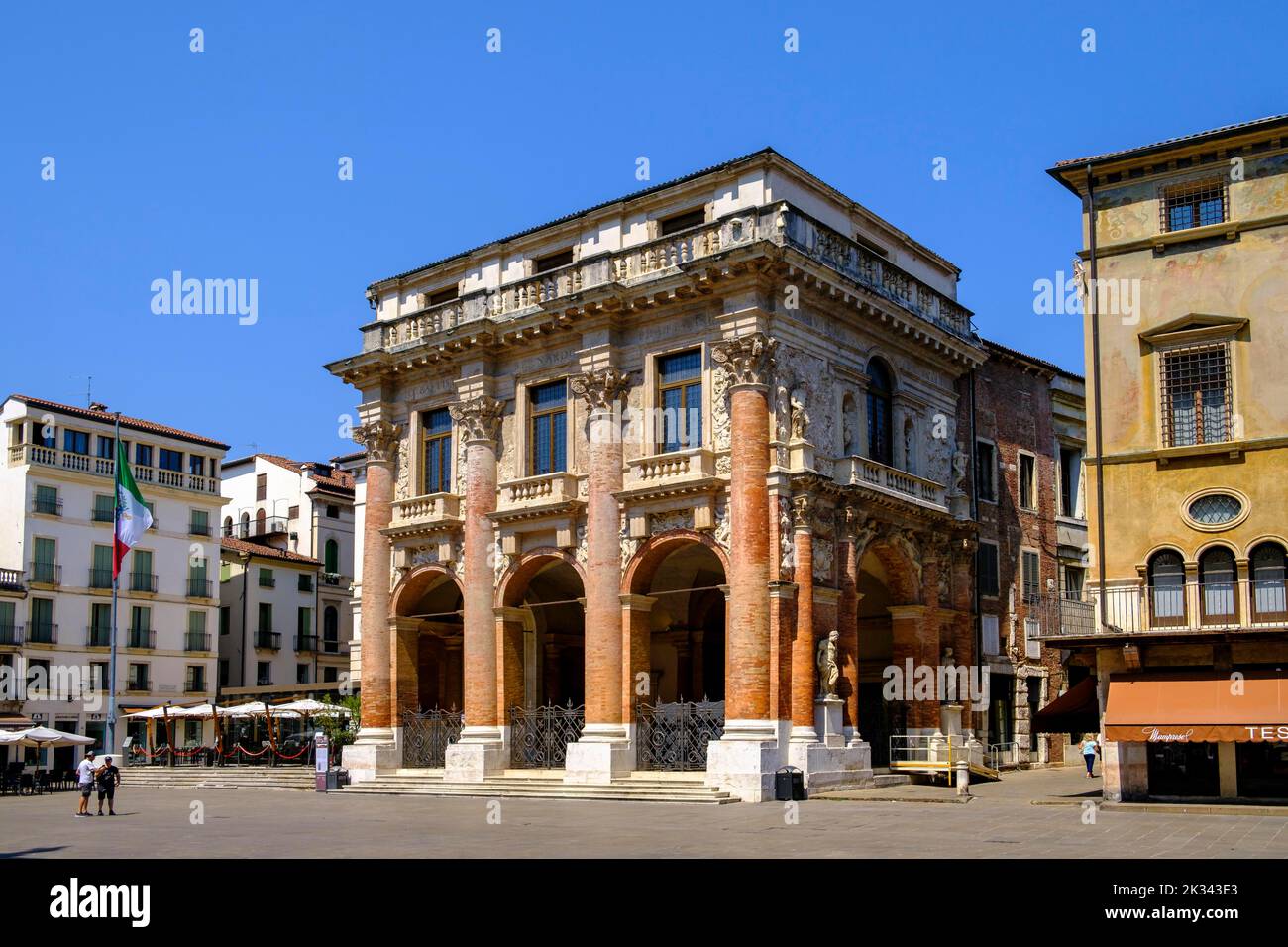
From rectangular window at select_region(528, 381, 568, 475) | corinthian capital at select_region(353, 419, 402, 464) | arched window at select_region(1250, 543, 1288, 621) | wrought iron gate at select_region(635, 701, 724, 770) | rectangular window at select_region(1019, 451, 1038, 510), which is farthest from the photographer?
rectangular window at select_region(1019, 451, 1038, 510)

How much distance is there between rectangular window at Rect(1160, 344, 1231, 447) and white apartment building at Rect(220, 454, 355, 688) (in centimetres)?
4882

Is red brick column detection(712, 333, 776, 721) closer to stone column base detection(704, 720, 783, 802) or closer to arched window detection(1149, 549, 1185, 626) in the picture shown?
stone column base detection(704, 720, 783, 802)

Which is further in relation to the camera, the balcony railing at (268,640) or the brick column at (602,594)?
the balcony railing at (268,640)

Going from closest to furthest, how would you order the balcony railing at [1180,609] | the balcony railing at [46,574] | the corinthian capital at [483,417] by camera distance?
the balcony railing at [1180,609], the corinthian capital at [483,417], the balcony railing at [46,574]

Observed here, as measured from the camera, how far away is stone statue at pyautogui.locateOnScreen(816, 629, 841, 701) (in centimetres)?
3181

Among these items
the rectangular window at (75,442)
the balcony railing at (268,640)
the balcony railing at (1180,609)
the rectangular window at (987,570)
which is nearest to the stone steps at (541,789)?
the balcony railing at (1180,609)

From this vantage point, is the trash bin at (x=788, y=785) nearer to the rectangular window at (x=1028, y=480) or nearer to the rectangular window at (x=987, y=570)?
the rectangular window at (x=987, y=570)

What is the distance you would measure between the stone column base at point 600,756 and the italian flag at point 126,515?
18.6m

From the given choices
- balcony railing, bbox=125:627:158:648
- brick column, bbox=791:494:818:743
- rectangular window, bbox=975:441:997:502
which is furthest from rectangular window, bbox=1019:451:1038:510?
balcony railing, bbox=125:627:158:648

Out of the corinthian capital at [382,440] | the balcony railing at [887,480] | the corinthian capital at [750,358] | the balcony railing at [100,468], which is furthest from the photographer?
the balcony railing at [100,468]

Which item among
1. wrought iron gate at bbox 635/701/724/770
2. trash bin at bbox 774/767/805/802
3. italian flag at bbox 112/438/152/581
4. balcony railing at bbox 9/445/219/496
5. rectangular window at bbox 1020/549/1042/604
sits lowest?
trash bin at bbox 774/767/805/802

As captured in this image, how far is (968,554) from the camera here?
38312mm

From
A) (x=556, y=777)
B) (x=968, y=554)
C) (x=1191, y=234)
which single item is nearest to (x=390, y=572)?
(x=556, y=777)

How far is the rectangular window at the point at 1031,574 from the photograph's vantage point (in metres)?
41.7
